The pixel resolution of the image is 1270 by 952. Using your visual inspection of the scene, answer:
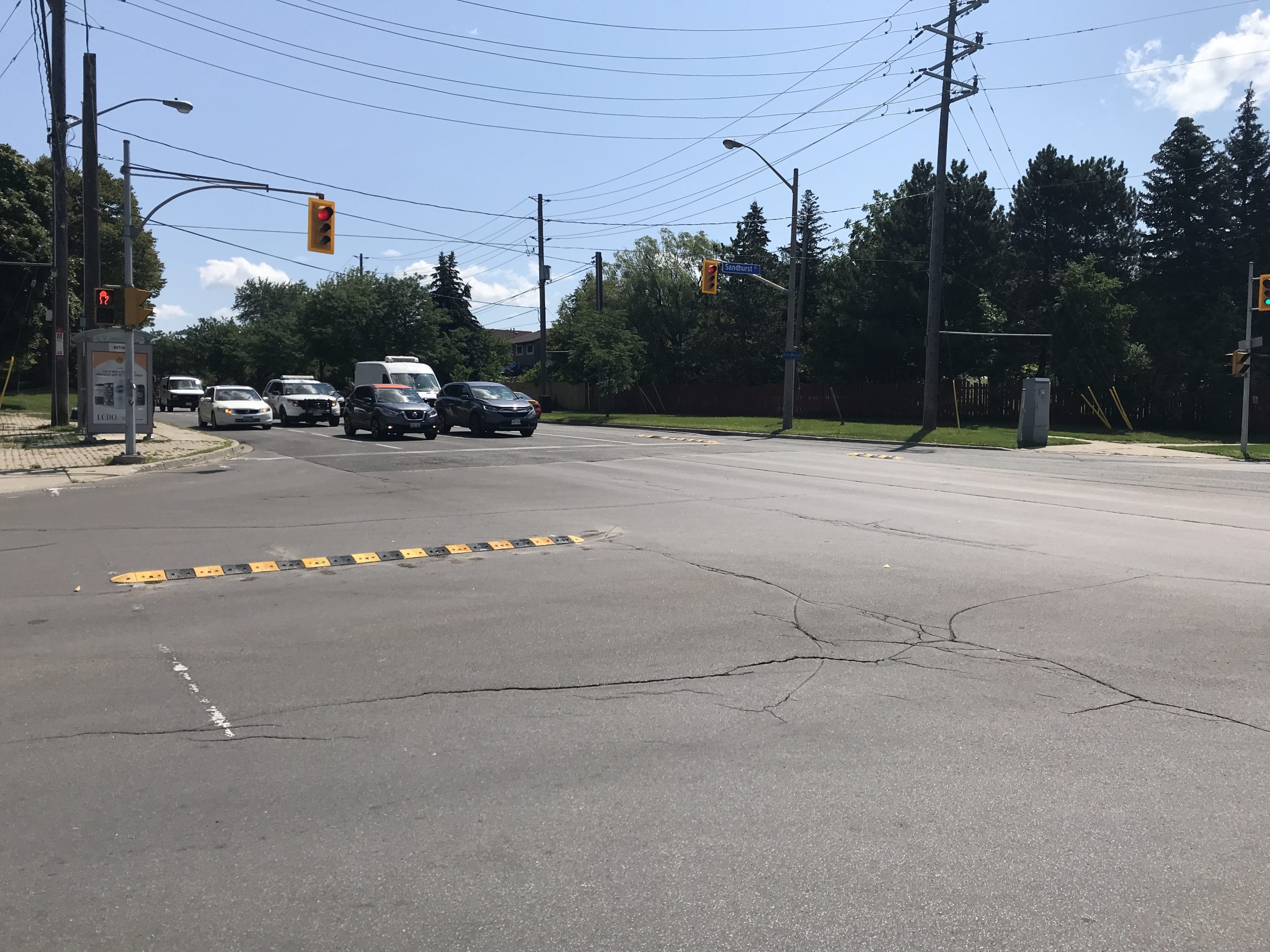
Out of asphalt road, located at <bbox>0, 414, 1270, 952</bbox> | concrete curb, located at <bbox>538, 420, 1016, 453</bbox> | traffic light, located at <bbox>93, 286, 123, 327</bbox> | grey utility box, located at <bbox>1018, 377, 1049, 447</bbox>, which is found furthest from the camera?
grey utility box, located at <bbox>1018, 377, 1049, 447</bbox>

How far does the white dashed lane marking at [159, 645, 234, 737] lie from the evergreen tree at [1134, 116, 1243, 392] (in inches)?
1775

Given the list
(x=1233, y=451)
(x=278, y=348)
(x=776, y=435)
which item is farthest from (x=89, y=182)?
(x=278, y=348)

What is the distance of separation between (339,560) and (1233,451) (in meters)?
28.0

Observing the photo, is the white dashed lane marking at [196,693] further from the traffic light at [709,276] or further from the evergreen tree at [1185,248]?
the evergreen tree at [1185,248]

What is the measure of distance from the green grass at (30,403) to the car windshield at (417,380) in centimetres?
1097

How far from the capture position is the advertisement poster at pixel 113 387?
935 inches

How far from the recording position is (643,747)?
4.68m

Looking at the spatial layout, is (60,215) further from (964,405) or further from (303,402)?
(964,405)

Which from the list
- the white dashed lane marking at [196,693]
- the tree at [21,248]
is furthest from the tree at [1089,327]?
the tree at [21,248]

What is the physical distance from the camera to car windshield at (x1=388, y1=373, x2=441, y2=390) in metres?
36.2

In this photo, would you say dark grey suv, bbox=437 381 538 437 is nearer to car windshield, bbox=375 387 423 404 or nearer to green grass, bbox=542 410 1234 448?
car windshield, bbox=375 387 423 404

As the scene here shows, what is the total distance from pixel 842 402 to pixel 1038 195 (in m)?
13.3

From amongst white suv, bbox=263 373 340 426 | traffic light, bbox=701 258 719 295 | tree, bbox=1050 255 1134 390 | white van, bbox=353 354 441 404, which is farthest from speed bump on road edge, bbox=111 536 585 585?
tree, bbox=1050 255 1134 390

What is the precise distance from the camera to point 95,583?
8383mm
